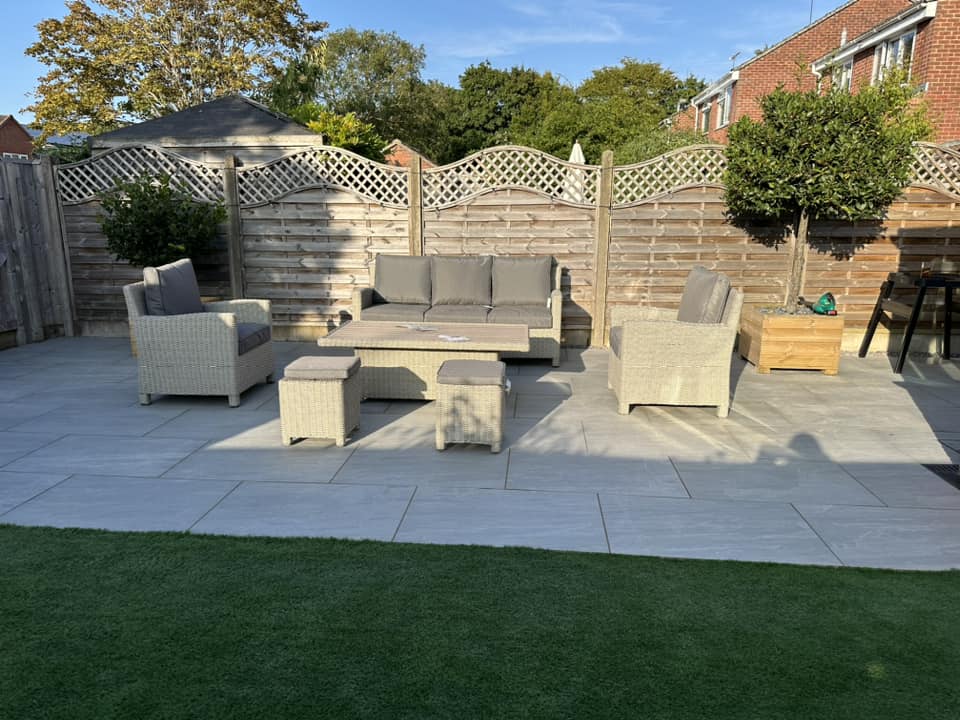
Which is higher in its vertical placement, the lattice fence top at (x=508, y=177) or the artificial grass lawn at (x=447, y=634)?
the lattice fence top at (x=508, y=177)

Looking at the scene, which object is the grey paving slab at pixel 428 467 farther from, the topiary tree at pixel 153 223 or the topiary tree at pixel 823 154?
the topiary tree at pixel 153 223

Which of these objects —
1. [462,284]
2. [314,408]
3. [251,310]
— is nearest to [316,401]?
[314,408]

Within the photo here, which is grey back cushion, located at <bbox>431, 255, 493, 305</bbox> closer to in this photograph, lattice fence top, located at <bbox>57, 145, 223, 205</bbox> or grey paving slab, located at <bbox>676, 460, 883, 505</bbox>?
lattice fence top, located at <bbox>57, 145, 223, 205</bbox>

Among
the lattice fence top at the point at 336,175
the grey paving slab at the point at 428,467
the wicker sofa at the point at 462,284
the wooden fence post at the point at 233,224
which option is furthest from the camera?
the wooden fence post at the point at 233,224

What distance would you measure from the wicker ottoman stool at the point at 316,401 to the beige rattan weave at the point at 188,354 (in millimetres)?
1066

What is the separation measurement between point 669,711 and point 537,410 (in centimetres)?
321

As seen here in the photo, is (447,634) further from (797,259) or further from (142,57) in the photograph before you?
(142,57)

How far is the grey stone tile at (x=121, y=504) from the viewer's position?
3.11 m

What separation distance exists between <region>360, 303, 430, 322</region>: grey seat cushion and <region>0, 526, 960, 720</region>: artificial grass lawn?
3.68 metres

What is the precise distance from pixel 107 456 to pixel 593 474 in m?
2.85

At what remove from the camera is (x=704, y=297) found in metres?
5.11

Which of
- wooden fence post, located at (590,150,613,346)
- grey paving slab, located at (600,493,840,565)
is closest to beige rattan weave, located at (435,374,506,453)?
grey paving slab, located at (600,493,840,565)

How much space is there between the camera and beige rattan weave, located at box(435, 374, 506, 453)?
13.2 feet

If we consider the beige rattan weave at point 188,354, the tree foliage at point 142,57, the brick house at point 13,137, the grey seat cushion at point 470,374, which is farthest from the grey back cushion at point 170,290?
the brick house at point 13,137
